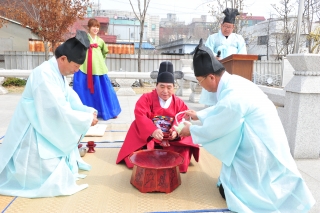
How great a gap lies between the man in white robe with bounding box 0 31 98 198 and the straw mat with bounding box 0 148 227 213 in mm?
→ 135

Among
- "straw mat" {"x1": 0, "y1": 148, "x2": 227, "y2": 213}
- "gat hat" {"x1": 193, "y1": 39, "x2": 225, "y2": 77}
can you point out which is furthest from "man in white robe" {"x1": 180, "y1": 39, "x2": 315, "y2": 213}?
"straw mat" {"x1": 0, "y1": 148, "x2": 227, "y2": 213}

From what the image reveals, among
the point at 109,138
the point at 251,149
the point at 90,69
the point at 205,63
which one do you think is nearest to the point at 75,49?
the point at 205,63

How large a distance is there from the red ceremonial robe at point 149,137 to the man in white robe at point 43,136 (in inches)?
29.7

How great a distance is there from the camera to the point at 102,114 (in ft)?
19.8

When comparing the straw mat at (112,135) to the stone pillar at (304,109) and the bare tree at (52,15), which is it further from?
the bare tree at (52,15)

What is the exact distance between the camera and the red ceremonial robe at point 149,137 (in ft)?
11.1

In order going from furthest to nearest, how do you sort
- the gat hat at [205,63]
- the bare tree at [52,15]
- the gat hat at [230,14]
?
the bare tree at [52,15] → the gat hat at [230,14] → the gat hat at [205,63]

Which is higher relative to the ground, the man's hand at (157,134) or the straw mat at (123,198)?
the man's hand at (157,134)

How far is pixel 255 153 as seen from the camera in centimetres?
243

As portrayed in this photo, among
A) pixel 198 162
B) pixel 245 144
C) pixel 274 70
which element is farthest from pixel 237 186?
pixel 274 70

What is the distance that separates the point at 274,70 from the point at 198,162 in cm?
1339

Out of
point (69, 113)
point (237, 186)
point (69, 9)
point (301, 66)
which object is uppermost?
point (69, 9)

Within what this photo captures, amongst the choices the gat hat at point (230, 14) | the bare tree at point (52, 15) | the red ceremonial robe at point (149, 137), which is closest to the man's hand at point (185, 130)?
the red ceremonial robe at point (149, 137)

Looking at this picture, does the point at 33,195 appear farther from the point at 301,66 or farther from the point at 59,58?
the point at 301,66
